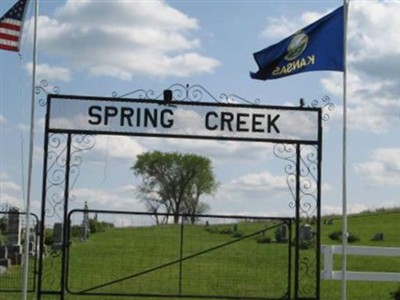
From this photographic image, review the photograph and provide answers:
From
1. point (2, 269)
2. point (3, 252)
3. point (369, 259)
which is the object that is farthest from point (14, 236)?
point (369, 259)

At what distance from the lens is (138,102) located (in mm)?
12602

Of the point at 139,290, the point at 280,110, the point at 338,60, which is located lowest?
the point at 139,290

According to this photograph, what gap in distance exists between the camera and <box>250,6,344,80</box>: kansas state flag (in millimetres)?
12820

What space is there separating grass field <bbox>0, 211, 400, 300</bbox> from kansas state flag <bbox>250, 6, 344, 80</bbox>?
114 inches

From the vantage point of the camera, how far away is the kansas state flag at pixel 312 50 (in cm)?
1282

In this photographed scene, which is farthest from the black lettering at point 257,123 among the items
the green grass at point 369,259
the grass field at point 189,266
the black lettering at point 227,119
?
the green grass at point 369,259

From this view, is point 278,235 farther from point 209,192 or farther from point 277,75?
point 209,192

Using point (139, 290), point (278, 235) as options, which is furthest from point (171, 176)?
point (139, 290)

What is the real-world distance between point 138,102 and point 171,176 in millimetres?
54943

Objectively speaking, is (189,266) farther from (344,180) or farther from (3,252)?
(344,180)

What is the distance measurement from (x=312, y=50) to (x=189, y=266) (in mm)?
11860

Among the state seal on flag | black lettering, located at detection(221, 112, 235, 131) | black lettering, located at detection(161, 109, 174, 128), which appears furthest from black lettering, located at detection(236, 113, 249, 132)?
the state seal on flag

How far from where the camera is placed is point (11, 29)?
1286cm

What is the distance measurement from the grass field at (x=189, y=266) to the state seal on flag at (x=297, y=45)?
3094mm
